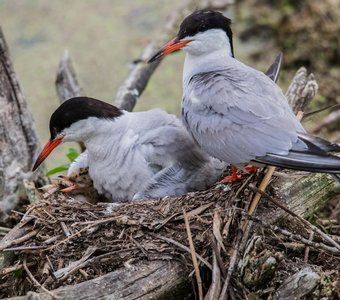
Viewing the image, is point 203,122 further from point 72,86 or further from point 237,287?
point 72,86

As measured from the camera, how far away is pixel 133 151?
13.7ft

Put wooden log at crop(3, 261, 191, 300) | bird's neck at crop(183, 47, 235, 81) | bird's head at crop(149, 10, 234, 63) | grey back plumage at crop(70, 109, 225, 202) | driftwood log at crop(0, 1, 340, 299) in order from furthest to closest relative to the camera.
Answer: bird's head at crop(149, 10, 234, 63)
bird's neck at crop(183, 47, 235, 81)
grey back plumage at crop(70, 109, 225, 202)
driftwood log at crop(0, 1, 340, 299)
wooden log at crop(3, 261, 191, 300)

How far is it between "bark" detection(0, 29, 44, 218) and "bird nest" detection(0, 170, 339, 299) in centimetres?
57

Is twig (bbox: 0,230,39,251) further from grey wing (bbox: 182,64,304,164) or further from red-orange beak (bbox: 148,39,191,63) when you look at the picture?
red-orange beak (bbox: 148,39,191,63)

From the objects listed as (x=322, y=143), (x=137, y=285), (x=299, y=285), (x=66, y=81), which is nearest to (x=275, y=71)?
(x=322, y=143)

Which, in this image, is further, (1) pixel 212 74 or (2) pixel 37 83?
(2) pixel 37 83

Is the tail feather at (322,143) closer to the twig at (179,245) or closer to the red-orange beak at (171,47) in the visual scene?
the twig at (179,245)

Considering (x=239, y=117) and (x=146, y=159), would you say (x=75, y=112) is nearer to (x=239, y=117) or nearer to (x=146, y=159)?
(x=146, y=159)

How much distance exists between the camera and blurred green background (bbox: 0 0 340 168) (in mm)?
6848

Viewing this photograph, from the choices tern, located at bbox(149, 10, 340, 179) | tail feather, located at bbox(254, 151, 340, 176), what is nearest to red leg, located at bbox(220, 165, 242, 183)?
tern, located at bbox(149, 10, 340, 179)

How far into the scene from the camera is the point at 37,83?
23.4 ft

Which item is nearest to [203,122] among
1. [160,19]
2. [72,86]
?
[72,86]

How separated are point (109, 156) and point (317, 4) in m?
3.72

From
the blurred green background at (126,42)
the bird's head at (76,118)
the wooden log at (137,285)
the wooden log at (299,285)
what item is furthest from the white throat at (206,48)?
the blurred green background at (126,42)
